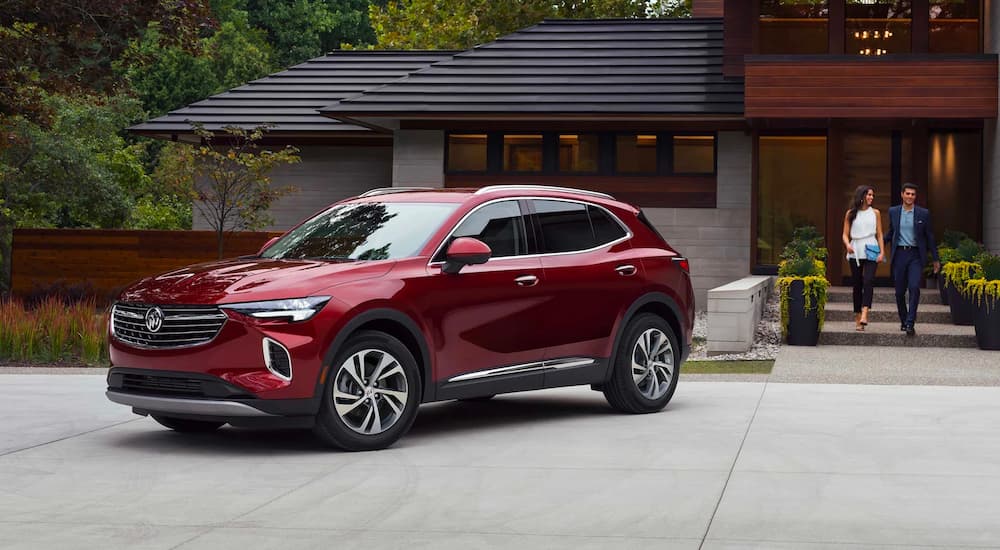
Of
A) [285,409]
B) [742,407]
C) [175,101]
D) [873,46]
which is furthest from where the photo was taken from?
[175,101]

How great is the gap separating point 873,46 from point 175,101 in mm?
34960

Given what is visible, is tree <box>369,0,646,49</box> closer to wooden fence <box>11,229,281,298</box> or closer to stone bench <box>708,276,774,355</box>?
wooden fence <box>11,229,281,298</box>

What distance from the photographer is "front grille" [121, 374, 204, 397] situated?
9164mm

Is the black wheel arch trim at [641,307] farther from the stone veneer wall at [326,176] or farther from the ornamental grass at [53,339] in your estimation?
the stone veneer wall at [326,176]

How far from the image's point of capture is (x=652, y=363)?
1178 cm

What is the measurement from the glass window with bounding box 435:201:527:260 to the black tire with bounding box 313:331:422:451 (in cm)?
125

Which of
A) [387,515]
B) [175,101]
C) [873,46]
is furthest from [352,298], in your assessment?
[175,101]

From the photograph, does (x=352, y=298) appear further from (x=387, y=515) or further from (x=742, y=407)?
(x=742, y=407)

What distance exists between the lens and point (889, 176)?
79.9 feet

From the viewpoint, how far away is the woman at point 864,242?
734 inches

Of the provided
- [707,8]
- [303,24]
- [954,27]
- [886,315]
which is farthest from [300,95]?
[303,24]

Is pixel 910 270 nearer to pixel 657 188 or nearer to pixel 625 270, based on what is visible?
pixel 625 270

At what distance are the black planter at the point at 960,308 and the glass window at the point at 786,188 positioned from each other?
4.89 m

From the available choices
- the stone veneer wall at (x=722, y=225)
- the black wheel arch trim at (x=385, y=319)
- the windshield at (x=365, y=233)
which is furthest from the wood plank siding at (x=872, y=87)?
the black wheel arch trim at (x=385, y=319)
